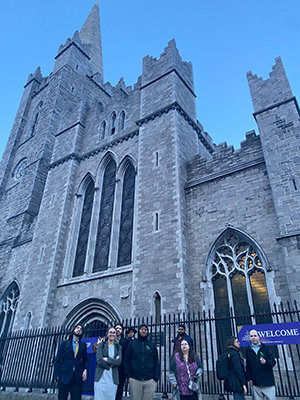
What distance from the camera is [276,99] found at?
11336 mm

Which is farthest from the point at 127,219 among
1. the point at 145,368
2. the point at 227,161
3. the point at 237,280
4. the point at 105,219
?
the point at 145,368

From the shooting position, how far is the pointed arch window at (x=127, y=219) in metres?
12.8

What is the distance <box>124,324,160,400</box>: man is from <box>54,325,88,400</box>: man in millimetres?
964

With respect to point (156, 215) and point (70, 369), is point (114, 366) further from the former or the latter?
point (156, 215)

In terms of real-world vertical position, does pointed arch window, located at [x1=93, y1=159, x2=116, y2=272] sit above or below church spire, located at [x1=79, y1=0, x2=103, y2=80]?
below

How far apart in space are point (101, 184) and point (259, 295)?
9193 millimetres

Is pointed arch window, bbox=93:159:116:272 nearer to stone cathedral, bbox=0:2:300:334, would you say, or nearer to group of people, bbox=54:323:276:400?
stone cathedral, bbox=0:2:300:334

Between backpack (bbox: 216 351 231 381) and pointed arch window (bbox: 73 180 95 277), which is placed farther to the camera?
pointed arch window (bbox: 73 180 95 277)

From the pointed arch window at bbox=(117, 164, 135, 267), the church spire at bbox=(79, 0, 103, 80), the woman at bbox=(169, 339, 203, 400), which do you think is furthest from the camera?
the church spire at bbox=(79, 0, 103, 80)

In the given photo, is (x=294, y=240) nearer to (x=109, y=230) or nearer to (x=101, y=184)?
(x=109, y=230)

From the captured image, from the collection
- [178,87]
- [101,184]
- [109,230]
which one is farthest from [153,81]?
[109,230]

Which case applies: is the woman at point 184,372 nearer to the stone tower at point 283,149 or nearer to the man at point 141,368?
the man at point 141,368

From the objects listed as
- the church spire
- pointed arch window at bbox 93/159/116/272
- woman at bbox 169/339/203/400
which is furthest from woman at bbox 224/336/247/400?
the church spire

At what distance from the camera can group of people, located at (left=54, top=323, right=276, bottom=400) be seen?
193 inches
